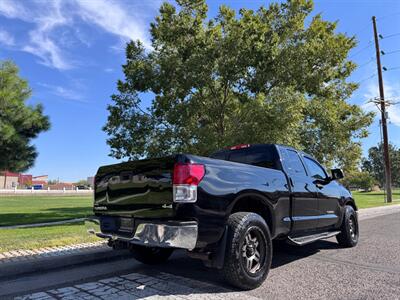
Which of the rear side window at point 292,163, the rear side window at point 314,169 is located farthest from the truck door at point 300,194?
the rear side window at point 314,169

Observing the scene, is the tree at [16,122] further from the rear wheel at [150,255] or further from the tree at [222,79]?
the rear wheel at [150,255]

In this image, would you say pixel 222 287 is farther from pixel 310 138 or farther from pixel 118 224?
pixel 310 138

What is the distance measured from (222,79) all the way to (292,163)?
282 inches

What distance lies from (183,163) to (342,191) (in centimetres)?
476

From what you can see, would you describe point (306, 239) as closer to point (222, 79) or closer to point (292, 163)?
point (292, 163)

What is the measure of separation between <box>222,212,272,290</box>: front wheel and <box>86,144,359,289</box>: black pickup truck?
0.04ft

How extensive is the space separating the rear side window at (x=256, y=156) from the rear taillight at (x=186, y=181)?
6.60 ft

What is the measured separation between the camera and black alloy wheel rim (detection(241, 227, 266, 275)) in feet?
16.4

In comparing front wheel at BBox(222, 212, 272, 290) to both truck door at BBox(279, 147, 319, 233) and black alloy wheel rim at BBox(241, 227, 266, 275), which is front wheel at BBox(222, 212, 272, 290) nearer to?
black alloy wheel rim at BBox(241, 227, 266, 275)

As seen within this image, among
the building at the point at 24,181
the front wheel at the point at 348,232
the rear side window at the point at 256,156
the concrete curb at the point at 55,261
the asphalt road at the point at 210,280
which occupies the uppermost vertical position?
the building at the point at 24,181

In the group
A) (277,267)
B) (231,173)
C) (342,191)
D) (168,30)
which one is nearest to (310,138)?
(168,30)

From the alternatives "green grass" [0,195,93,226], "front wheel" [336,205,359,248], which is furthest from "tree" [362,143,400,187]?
"front wheel" [336,205,359,248]

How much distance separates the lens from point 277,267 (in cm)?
629

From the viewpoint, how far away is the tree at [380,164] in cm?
8588
